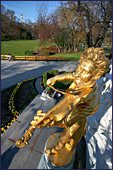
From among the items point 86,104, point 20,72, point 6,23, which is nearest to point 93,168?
point 86,104

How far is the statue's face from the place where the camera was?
1.30 metres

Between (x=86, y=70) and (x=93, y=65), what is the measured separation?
105 mm

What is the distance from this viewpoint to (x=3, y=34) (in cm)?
1251

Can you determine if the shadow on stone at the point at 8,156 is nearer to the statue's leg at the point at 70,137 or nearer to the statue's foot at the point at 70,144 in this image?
Result: the statue's leg at the point at 70,137

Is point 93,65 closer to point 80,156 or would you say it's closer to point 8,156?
point 80,156

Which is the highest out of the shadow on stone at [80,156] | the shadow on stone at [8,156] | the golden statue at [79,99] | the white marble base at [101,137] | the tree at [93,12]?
the tree at [93,12]

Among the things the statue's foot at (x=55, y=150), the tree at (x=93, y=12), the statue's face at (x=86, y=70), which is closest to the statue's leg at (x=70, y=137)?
the statue's foot at (x=55, y=150)

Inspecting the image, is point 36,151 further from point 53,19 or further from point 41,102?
point 53,19

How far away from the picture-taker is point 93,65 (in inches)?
50.5

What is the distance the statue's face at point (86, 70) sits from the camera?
1.30m

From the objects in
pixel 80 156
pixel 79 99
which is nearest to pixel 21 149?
pixel 80 156

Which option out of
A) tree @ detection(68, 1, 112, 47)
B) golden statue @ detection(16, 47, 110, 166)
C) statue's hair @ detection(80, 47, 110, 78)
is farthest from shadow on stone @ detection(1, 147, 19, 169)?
tree @ detection(68, 1, 112, 47)

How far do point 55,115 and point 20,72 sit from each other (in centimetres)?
1030

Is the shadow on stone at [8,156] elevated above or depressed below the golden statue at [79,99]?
below
